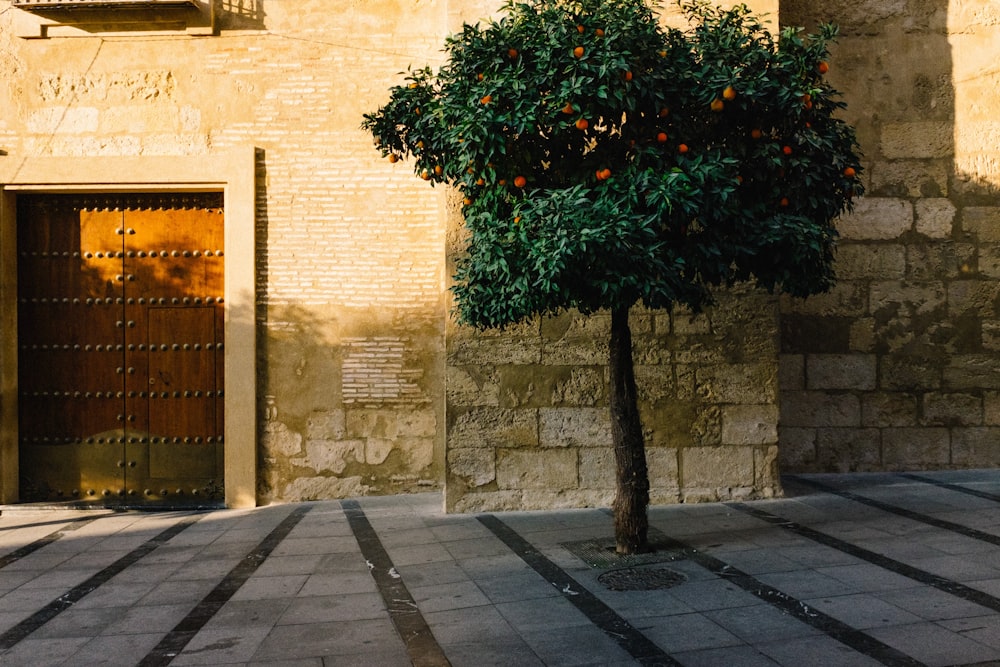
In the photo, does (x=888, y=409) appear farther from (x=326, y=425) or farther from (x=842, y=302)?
(x=326, y=425)

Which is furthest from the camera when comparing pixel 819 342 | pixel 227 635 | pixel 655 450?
pixel 819 342

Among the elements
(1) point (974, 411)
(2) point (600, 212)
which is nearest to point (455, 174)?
(2) point (600, 212)

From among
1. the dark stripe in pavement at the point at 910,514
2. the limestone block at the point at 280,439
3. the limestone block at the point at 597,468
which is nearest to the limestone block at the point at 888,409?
the dark stripe in pavement at the point at 910,514

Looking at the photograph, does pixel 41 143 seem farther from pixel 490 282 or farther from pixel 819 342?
pixel 819 342


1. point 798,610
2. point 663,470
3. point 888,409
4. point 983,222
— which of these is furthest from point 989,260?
point 798,610

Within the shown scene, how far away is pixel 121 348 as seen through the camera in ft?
22.7

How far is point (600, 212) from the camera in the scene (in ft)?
12.5

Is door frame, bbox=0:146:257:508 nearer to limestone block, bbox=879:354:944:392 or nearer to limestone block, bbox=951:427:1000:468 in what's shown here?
limestone block, bbox=879:354:944:392

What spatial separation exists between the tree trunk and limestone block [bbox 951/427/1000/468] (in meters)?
4.04

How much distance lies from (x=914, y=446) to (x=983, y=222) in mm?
2119

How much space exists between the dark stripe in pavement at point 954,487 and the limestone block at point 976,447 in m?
0.54

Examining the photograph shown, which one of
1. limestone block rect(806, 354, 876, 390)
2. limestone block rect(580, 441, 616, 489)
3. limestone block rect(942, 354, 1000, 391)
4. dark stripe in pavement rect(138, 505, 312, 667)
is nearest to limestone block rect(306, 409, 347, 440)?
dark stripe in pavement rect(138, 505, 312, 667)

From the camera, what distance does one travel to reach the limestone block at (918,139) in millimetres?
7203

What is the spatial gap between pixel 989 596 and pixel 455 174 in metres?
3.41
